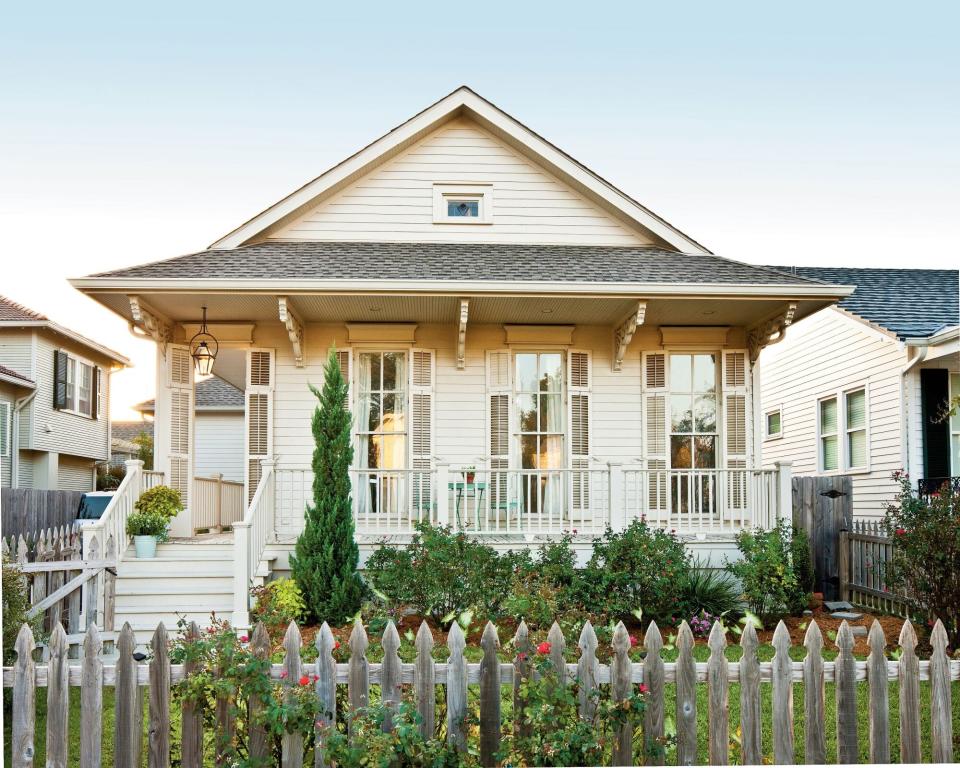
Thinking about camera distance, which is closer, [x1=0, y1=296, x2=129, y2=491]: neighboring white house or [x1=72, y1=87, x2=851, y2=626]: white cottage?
[x1=72, y1=87, x2=851, y2=626]: white cottage

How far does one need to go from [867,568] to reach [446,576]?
5.54 meters

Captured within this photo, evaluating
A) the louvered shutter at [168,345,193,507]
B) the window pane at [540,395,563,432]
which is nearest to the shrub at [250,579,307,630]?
the louvered shutter at [168,345,193,507]

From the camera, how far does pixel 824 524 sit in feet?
43.8

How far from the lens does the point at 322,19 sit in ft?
19.2

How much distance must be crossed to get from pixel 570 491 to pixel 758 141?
5741 mm

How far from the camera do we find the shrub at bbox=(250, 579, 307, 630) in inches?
395

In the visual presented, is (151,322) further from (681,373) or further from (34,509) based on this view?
(681,373)

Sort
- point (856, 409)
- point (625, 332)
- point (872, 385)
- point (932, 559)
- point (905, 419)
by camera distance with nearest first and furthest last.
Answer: point (932, 559)
point (625, 332)
point (905, 419)
point (872, 385)
point (856, 409)

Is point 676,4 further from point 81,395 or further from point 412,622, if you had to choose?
point 81,395

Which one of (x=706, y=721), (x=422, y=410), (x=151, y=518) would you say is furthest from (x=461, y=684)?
(x=422, y=410)

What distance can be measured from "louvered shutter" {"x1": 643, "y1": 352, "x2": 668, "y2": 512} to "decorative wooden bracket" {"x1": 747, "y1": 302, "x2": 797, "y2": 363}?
118 cm

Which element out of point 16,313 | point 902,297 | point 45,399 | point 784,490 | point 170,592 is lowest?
point 170,592

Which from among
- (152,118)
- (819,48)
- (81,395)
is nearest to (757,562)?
(819,48)

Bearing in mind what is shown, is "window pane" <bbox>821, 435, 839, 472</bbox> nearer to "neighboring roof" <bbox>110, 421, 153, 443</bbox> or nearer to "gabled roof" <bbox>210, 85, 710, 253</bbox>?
"gabled roof" <bbox>210, 85, 710, 253</bbox>
